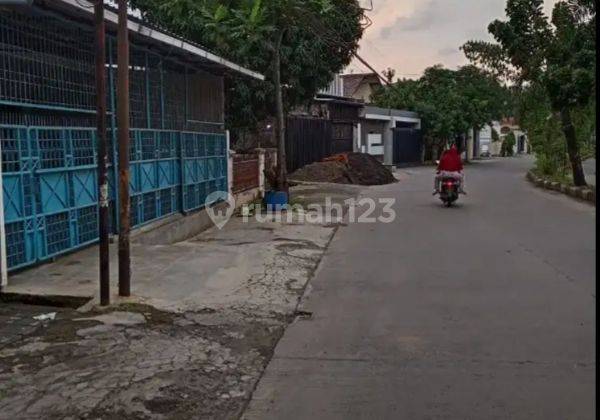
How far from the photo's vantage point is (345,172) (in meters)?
26.5

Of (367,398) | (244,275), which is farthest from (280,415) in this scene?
(244,275)

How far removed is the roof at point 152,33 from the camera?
7258 mm

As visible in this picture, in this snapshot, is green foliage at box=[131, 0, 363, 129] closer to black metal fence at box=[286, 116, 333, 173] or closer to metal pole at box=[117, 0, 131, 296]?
black metal fence at box=[286, 116, 333, 173]

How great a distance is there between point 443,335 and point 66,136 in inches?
212

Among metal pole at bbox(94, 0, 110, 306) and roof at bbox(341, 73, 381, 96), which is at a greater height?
roof at bbox(341, 73, 381, 96)

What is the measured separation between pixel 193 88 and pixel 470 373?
1069 cm

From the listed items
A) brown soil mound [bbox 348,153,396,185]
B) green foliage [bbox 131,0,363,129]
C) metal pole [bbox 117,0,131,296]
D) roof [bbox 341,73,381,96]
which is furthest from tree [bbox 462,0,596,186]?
roof [bbox 341,73,381,96]

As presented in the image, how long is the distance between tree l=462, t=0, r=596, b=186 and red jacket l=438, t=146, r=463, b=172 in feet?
8.80

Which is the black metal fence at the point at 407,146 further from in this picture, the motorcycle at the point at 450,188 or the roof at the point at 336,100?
the motorcycle at the point at 450,188

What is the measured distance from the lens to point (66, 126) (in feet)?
28.4

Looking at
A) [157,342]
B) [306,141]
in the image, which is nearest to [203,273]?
[157,342]

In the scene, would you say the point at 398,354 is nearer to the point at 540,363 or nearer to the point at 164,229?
the point at 540,363

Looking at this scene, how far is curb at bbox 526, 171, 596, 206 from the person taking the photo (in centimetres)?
1781

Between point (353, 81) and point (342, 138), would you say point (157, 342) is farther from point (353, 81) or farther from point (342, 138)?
point (353, 81)
